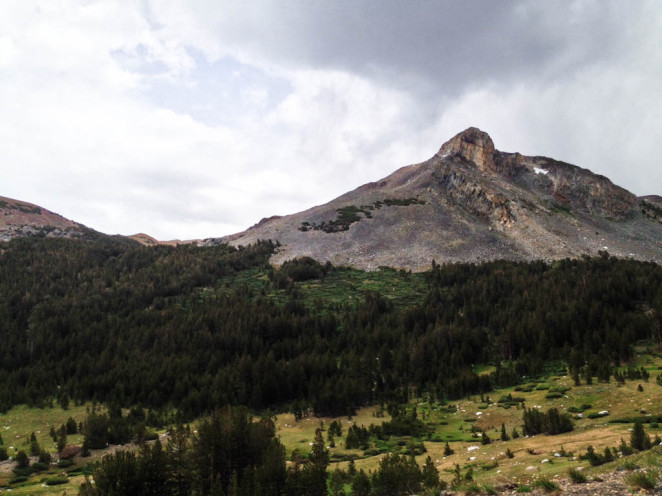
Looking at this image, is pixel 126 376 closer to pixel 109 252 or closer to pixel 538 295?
pixel 538 295

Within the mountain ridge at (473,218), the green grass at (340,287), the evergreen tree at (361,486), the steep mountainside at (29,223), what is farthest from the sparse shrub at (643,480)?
the steep mountainside at (29,223)

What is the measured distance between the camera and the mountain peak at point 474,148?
483 ft

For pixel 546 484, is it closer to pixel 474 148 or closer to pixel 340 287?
pixel 340 287

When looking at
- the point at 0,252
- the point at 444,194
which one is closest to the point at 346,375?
the point at 444,194

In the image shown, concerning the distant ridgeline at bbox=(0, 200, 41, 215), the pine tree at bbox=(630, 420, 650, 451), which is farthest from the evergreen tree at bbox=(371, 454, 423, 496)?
the distant ridgeline at bbox=(0, 200, 41, 215)

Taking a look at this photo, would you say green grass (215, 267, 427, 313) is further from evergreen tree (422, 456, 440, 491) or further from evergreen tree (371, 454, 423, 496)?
evergreen tree (422, 456, 440, 491)

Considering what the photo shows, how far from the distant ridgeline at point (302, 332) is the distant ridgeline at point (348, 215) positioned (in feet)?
74.5

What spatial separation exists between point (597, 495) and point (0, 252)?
14099cm

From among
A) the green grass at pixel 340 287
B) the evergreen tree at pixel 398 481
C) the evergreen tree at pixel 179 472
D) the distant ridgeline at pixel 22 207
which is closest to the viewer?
the evergreen tree at pixel 398 481

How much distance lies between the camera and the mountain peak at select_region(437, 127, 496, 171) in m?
147

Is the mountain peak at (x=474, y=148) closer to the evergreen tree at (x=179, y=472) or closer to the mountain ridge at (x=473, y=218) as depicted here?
the mountain ridge at (x=473, y=218)

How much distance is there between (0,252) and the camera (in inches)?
4377

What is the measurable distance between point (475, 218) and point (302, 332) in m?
73.7

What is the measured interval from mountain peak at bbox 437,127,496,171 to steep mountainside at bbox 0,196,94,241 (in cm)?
15850
